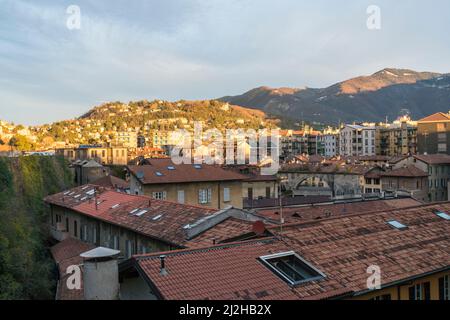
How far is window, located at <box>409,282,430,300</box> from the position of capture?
42.1 feet

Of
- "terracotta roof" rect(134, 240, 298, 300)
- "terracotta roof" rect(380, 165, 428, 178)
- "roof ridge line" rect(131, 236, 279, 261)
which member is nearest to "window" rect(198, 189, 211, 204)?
"roof ridge line" rect(131, 236, 279, 261)

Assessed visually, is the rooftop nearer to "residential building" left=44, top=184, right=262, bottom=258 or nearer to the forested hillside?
"residential building" left=44, top=184, right=262, bottom=258

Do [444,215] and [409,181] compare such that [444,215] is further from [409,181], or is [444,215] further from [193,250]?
[409,181]

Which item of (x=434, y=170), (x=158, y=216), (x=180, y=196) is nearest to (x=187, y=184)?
(x=180, y=196)

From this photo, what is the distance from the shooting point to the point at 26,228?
1037 inches

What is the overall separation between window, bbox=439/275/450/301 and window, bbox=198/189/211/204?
84.6 feet

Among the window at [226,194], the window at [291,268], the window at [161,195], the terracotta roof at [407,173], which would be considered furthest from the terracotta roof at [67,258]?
the terracotta roof at [407,173]

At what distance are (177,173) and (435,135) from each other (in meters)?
66.1

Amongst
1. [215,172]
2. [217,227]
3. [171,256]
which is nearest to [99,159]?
[215,172]

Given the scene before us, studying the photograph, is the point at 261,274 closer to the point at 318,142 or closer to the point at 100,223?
the point at 100,223

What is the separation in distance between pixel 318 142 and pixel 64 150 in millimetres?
74395

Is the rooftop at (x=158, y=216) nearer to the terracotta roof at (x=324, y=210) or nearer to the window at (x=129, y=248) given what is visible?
the window at (x=129, y=248)

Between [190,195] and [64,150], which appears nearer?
[190,195]

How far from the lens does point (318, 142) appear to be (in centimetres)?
13175
